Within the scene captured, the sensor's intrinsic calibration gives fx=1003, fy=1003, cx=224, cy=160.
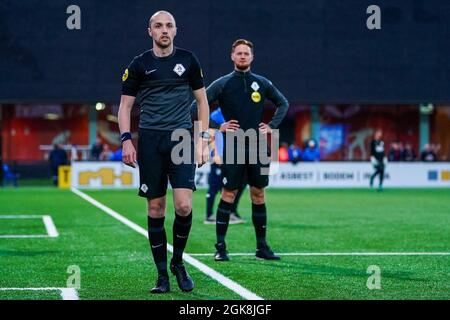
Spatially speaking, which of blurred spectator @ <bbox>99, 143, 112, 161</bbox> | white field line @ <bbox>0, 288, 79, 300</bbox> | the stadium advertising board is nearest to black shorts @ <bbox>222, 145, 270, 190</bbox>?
white field line @ <bbox>0, 288, 79, 300</bbox>

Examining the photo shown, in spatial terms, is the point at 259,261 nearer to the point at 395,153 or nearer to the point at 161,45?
the point at 161,45

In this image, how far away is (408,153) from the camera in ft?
149

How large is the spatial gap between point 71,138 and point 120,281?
36.9m

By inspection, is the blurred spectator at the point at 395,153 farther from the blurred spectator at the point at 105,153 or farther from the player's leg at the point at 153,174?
the player's leg at the point at 153,174

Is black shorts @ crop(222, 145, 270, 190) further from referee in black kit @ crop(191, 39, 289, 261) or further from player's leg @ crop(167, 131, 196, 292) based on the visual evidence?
player's leg @ crop(167, 131, 196, 292)

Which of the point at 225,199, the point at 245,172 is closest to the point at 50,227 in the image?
the point at 225,199

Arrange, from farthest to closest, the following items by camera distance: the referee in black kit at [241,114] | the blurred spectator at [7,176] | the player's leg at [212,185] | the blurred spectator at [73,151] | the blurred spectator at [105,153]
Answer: the blurred spectator at [73,151] → the blurred spectator at [105,153] → the blurred spectator at [7,176] → the player's leg at [212,185] → the referee in black kit at [241,114]

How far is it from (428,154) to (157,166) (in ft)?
115

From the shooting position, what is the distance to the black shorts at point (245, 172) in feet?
35.8

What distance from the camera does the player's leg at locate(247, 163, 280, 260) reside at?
10922mm

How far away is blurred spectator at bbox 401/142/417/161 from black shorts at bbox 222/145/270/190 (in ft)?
111

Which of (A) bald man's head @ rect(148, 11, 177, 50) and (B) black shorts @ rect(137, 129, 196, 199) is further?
(B) black shorts @ rect(137, 129, 196, 199)

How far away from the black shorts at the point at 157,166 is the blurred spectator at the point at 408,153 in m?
36.4

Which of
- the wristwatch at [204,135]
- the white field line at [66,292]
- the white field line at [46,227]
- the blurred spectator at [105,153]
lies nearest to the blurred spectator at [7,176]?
the blurred spectator at [105,153]
